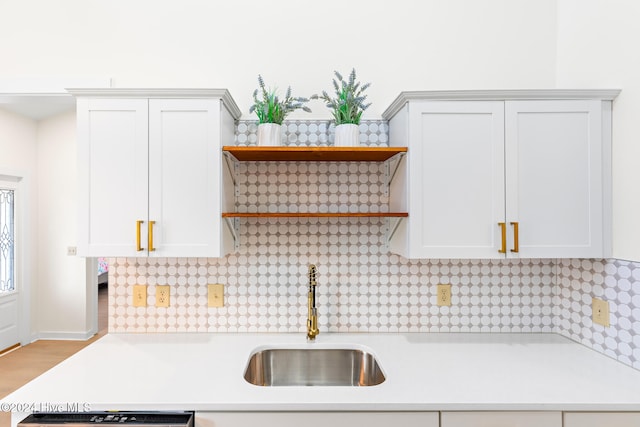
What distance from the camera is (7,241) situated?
416 cm

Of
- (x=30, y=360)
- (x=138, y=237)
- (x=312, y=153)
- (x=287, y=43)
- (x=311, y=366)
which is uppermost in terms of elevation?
(x=287, y=43)

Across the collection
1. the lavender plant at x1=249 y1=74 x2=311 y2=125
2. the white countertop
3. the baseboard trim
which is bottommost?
the baseboard trim

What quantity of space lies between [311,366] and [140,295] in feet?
3.03

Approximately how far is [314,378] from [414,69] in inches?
62.9

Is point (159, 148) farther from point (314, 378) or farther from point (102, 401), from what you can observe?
point (314, 378)

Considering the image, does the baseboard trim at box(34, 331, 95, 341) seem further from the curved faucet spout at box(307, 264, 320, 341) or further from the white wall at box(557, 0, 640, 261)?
the white wall at box(557, 0, 640, 261)

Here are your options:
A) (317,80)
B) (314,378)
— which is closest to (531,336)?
(314,378)

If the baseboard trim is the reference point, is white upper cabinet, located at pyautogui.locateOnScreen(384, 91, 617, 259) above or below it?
above

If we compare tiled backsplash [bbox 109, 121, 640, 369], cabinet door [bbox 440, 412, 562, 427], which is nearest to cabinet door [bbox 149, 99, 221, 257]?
tiled backsplash [bbox 109, 121, 640, 369]

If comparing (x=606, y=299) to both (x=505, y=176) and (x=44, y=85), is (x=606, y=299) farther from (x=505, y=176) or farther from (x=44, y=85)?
(x=44, y=85)

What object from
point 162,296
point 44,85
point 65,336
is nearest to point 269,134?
point 162,296

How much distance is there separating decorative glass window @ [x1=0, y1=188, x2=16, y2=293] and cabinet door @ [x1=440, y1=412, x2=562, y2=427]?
15.7 feet

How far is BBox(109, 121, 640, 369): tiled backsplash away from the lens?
1906 mm

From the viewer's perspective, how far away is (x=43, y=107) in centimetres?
412
